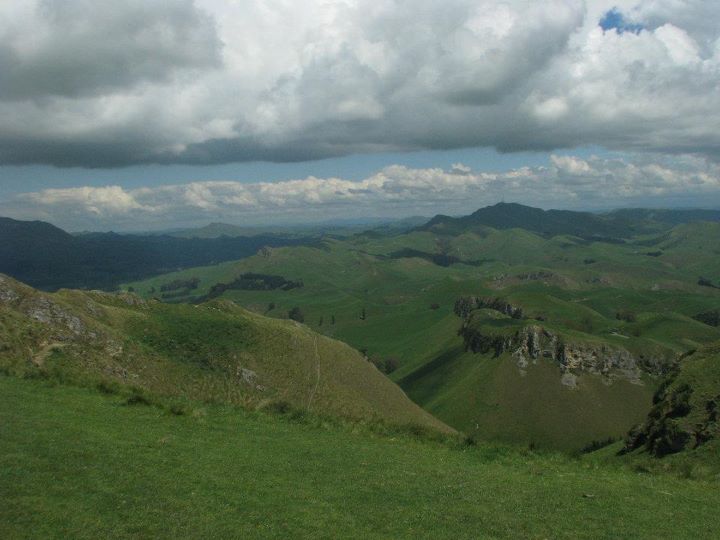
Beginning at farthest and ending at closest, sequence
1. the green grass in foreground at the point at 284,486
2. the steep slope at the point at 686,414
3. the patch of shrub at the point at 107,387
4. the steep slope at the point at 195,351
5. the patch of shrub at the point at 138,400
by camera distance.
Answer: the steep slope at the point at 195,351 → the steep slope at the point at 686,414 → the patch of shrub at the point at 107,387 → the patch of shrub at the point at 138,400 → the green grass in foreground at the point at 284,486

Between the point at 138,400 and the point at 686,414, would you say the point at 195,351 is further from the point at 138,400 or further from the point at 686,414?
the point at 686,414

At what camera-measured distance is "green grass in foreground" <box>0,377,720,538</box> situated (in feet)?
49.8

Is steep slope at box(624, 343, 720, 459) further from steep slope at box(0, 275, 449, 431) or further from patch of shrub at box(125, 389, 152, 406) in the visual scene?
patch of shrub at box(125, 389, 152, 406)

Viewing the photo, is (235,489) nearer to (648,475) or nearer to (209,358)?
(648,475)

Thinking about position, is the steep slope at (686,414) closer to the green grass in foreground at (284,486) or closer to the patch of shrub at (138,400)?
the green grass in foreground at (284,486)

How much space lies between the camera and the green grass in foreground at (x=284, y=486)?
1518 cm

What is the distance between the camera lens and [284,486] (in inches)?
734

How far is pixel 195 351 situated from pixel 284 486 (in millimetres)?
69872

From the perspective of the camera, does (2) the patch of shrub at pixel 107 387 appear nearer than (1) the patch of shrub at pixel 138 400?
No

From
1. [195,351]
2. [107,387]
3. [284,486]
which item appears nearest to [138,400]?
[107,387]

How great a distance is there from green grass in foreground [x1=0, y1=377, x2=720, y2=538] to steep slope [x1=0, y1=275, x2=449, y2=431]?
23.6 metres

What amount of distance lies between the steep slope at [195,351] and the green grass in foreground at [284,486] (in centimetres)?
2355

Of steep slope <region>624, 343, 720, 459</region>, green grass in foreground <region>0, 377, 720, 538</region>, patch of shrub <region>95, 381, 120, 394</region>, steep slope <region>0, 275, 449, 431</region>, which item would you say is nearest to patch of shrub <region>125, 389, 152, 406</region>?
green grass in foreground <region>0, 377, 720, 538</region>

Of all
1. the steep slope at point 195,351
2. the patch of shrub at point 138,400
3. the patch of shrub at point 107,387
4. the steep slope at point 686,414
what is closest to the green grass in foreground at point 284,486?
the patch of shrub at point 138,400
